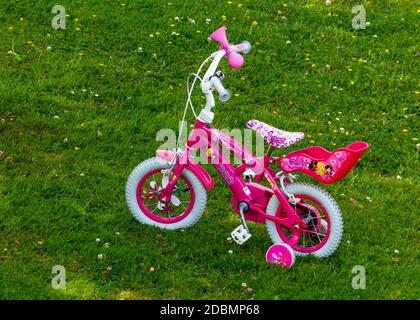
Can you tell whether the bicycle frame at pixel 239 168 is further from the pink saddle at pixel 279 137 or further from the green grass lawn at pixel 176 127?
the green grass lawn at pixel 176 127

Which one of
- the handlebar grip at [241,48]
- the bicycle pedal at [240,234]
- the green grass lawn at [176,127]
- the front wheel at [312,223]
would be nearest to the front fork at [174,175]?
the green grass lawn at [176,127]

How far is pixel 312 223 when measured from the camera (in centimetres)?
588

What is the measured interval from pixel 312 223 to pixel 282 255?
33cm

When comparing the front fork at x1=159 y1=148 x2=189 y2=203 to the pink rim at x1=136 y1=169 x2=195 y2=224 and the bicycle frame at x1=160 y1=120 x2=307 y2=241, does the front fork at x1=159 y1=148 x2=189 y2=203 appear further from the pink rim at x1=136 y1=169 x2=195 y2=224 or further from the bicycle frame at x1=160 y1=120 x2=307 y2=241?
the pink rim at x1=136 y1=169 x2=195 y2=224

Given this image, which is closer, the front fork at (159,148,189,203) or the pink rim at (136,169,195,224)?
the front fork at (159,148,189,203)

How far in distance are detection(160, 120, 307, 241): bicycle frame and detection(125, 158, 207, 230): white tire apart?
0.13m

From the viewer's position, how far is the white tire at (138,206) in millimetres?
6012

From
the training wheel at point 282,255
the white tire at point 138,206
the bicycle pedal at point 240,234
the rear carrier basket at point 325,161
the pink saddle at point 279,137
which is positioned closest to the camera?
the rear carrier basket at point 325,161

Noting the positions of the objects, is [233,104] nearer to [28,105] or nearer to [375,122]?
[375,122]

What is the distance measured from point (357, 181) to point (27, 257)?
9.68 feet

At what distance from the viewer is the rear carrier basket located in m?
5.51

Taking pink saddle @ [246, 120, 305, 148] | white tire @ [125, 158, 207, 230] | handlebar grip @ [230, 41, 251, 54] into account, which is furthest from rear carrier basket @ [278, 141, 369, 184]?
handlebar grip @ [230, 41, 251, 54]

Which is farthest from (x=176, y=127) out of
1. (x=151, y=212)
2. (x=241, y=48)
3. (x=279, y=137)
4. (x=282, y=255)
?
(x=282, y=255)

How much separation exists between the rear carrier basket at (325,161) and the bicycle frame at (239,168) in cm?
18
